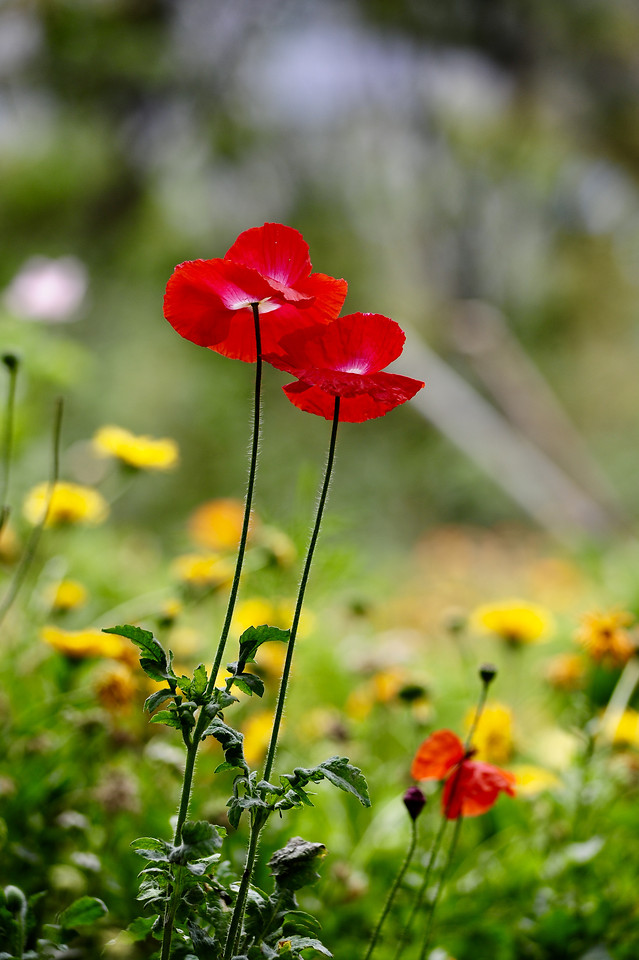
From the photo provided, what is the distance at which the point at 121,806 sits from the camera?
20.8 inches

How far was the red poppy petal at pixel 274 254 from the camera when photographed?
32 cm

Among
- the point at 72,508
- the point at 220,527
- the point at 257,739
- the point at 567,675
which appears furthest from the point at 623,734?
the point at 72,508

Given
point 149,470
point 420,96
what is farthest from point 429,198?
point 149,470

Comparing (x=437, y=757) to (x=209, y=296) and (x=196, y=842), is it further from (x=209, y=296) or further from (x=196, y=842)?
(x=209, y=296)

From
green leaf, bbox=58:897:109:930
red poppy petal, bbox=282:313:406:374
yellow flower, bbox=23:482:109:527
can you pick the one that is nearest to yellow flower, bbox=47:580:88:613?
yellow flower, bbox=23:482:109:527

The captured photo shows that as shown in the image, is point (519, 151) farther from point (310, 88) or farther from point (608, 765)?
point (608, 765)

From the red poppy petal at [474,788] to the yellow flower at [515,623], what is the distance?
0.32 m

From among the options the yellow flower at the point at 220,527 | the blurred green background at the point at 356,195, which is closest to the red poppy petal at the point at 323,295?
the yellow flower at the point at 220,527

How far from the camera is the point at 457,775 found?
409 millimetres

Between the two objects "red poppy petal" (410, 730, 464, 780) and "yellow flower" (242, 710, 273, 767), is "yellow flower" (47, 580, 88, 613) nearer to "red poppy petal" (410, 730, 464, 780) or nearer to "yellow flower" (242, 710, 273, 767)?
"yellow flower" (242, 710, 273, 767)

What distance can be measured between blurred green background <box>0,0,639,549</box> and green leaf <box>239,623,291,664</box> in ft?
8.42

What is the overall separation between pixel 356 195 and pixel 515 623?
4.02 meters

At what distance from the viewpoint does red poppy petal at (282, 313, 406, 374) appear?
0.32 m

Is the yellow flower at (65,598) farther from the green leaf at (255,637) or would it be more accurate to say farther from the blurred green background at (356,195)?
the blurred green background at (356,195)
